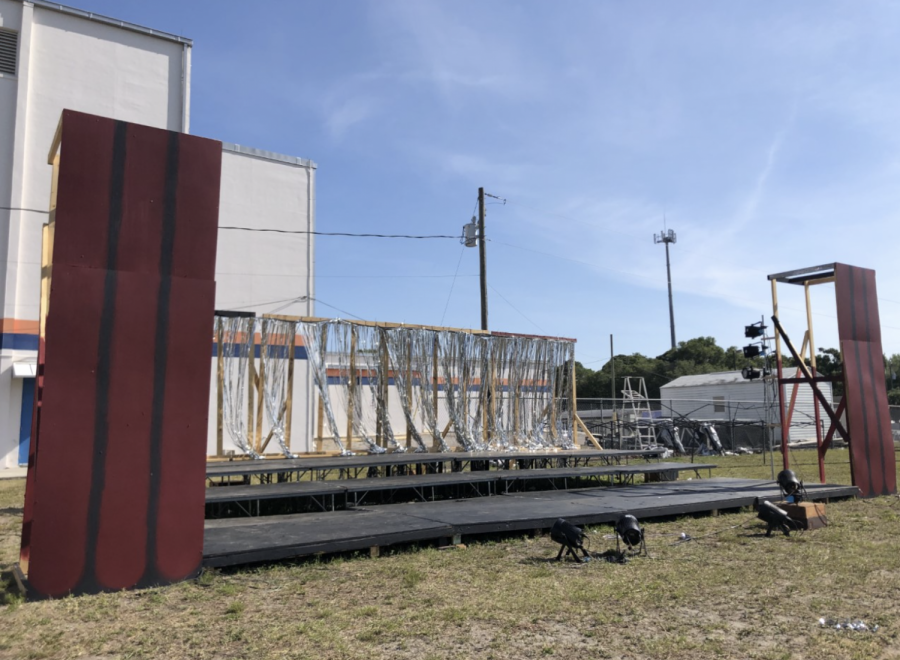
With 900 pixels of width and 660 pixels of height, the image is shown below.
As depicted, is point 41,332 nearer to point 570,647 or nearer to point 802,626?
point 570,647

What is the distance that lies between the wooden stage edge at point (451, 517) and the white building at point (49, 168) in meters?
9.13

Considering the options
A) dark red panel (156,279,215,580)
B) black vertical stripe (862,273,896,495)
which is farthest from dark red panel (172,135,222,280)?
black vertical stripe (862,273,896,495)

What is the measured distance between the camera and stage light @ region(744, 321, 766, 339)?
38.0 feet

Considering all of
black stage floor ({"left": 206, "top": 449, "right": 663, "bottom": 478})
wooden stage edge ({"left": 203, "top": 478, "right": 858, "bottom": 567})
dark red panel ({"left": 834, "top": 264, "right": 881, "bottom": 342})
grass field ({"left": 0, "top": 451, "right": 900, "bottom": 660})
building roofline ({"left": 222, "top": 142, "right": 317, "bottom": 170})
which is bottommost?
grass field ({"left": 0, "top": 451, "right": 900, "bottom": 660})

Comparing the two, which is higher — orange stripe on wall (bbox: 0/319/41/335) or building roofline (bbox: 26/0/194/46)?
building roofline (bbox: 26/0/194/46)

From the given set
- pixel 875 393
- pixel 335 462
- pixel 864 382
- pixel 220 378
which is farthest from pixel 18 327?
pixel 875 393

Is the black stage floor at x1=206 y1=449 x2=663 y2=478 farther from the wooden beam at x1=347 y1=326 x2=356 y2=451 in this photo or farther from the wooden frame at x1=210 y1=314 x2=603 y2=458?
the wooden beam at x1=347 y1=326 x2=356 y2=451

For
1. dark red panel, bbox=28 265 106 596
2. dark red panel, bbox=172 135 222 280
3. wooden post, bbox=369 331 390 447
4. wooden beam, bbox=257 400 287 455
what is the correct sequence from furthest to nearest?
wooden post, bbox=369 331 390 447, wooden beam, bbox=257 400 287 455, dark red panel, bbox=172 135 222 280, dark red panel, bbox=28 265 106 596

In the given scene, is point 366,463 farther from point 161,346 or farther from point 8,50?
point 8,50

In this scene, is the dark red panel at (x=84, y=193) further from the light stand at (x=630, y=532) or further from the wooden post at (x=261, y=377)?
the wooden post at (x=261, y=377)

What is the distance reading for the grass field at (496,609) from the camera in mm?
4133

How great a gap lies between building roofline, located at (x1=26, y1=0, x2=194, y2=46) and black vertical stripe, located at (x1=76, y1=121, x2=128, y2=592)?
15.7 metres

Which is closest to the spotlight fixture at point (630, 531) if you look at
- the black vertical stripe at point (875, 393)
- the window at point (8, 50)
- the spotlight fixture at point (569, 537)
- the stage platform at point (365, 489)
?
the spotlight fixture at point (569, 537)

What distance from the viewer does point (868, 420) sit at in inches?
451
